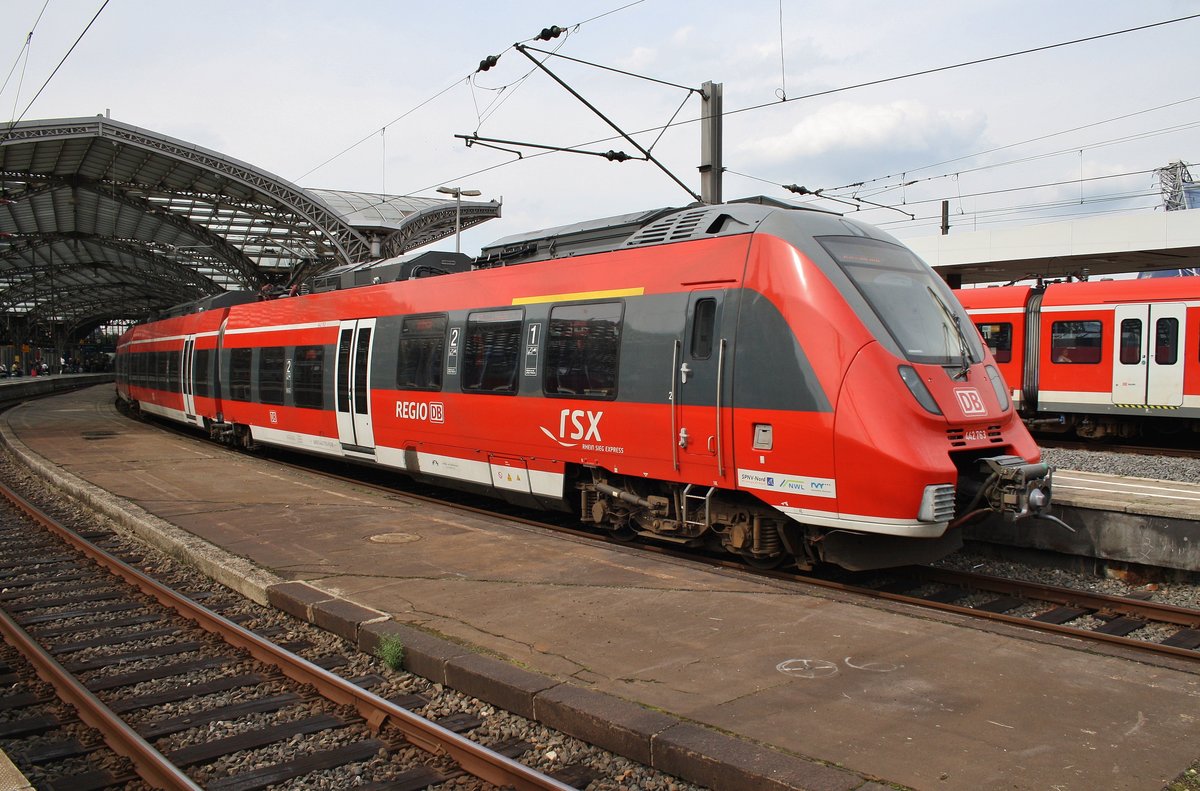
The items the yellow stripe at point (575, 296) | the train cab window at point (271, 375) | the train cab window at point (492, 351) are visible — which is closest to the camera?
the yellow stripe at point (575, 296)

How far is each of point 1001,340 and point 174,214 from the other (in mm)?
42791

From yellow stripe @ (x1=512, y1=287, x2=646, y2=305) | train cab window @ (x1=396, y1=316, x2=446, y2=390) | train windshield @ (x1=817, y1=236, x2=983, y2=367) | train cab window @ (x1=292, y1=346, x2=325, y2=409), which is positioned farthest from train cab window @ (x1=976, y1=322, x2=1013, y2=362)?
train cab window @ (x1=292, y1=346, x2=325, y2=409)

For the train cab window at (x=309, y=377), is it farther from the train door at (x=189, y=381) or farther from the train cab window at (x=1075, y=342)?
the train cab window at (x=1075, y=342)

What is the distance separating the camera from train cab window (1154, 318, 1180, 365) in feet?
50.1

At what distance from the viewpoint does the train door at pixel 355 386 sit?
12.9 meters

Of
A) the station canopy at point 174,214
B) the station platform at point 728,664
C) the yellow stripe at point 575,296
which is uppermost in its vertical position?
the station canopy at point 174,214

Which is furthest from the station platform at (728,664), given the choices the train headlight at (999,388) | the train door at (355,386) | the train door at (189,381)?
the train door at (189,381)

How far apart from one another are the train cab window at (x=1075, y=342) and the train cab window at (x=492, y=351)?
1247 centimetres

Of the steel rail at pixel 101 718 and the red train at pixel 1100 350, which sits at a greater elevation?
the red train at pixel 1100 350

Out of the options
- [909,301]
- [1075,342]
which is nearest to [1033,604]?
[909,301]

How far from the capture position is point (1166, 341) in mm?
15453

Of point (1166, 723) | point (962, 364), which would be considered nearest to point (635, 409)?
point (962, 364)

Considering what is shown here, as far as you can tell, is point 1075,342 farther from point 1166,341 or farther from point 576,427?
point 576,427

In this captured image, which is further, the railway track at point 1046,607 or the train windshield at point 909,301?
the train windshield at point 909,301
